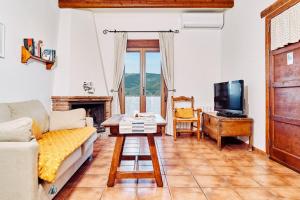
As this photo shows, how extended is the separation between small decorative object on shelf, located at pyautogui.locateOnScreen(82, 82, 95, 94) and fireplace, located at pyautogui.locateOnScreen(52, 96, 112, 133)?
15 cm

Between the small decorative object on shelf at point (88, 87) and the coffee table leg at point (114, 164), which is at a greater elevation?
the small decorative object on shelf at point (88, 87)

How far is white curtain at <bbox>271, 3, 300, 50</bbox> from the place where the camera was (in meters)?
2.75

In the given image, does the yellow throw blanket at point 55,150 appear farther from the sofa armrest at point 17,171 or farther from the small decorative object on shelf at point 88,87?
the small decorative object on shelf at point 88,87

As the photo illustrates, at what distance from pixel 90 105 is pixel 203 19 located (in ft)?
10.6

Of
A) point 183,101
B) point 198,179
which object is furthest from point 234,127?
point 183,101

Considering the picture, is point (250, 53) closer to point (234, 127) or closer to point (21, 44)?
point (234, 127)

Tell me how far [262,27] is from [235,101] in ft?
4.13

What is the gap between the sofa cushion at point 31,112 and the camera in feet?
8.75

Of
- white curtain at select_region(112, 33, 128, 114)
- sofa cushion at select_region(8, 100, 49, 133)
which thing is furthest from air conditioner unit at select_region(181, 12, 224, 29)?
sofa cushion at select_region(8, 100, 49, 133)

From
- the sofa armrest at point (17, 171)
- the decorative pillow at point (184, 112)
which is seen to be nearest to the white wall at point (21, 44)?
the sofa armrest at point (17, 171)

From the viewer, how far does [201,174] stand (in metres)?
2.70

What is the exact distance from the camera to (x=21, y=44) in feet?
10.5

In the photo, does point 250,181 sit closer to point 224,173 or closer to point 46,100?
point 224,173

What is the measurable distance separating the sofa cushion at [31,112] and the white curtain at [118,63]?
6.84 ft
